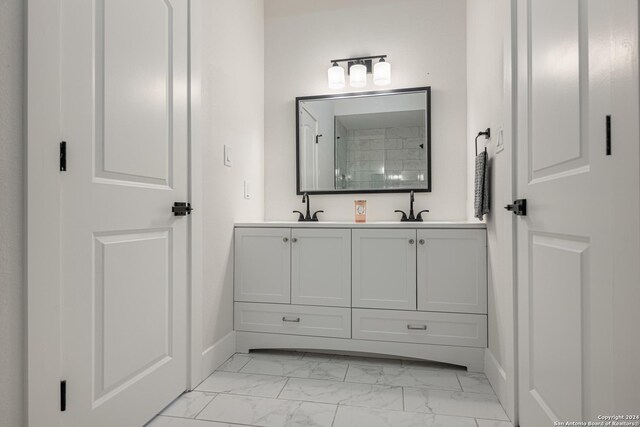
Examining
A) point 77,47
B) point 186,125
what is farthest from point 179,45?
point 77,47

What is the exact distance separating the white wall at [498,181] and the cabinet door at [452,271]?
0.07 m

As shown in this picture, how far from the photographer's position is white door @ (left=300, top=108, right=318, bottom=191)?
8.81ft

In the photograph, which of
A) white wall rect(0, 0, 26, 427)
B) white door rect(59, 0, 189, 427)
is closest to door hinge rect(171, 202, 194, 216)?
white door rect(59, 0, 189, 427)

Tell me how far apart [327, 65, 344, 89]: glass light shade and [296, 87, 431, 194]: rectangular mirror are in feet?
0.28

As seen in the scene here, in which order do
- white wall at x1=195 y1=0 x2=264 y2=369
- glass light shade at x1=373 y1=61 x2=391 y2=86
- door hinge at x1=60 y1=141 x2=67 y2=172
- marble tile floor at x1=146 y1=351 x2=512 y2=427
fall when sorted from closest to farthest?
door hinge at x1=60 y1=141 x2=67 y2=172 → marble tile floor at x1=146 y1=351 x2=512 y2=427 → white wall at x1=195 y1=0 x2=264 y2=369 → glass light shade at x1=373 y1=61 x2=391 y2=86

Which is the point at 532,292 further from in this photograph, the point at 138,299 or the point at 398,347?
the point at 138,299

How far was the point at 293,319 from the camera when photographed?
2.12m

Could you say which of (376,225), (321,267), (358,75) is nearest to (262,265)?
(321,267)

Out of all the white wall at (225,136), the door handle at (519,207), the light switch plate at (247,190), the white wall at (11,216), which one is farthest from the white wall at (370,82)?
the white wall at (11,216)

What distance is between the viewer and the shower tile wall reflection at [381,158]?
2.52m

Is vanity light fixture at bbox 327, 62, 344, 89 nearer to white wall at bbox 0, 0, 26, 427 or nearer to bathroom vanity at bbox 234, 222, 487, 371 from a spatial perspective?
bathroom vanity at bbox 234, 222, 487, 371

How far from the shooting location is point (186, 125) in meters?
1.67

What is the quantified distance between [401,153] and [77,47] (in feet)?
6.61

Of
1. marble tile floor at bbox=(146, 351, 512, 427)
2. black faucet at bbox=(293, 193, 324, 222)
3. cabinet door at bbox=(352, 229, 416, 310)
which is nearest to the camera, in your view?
marble tile floor at bbox=(146, 351, 512, 427)
